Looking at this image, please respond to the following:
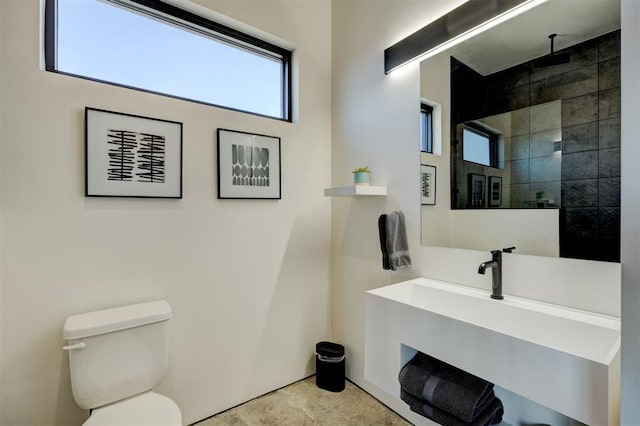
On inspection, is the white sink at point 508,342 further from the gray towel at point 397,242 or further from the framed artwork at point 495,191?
the framed artwork at point 495,191

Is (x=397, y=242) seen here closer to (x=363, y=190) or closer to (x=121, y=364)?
(x=363, y=190)

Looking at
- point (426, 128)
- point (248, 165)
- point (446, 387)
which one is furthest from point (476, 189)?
point (248, 165)

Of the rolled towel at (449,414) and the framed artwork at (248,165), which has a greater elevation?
the framed artwork at (248,165)

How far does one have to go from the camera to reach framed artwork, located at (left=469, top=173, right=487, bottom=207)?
62.2 inches

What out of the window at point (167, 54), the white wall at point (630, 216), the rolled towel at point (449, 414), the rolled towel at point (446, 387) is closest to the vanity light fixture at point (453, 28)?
the window at point (167, 54)

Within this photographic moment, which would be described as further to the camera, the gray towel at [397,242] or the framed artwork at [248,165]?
the framed artwork at [248,165]

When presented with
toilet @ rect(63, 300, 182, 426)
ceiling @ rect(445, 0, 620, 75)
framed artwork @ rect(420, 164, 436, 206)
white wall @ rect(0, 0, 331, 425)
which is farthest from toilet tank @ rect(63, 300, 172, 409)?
ceiling @ rect(445, 0, 620, 75)

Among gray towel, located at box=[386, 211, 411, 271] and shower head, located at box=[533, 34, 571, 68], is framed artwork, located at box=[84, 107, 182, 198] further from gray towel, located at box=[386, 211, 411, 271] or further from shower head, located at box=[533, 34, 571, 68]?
shower head, located at box=[533, 34, 571, 68]

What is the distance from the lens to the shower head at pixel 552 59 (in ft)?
4.26

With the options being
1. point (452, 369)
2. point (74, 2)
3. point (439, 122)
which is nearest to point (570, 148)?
point (439, 122)

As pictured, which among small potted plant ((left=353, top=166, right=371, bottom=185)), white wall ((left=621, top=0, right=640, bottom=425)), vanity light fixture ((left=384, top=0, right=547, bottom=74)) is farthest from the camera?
small potted plant ((left=353, top=166, right=371, bottom=185))

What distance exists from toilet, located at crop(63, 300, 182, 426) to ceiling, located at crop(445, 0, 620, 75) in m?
2.05

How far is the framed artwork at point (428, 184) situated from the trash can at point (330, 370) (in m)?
1.25

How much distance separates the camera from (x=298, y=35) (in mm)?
2262
